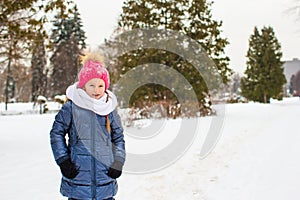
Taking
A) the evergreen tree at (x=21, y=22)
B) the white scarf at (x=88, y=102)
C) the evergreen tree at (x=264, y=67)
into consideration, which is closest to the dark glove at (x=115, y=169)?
the white scarf at (x=88, y=102)

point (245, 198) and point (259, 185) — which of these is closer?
point (245, 198)

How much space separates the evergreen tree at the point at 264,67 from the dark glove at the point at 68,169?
43.6 metres

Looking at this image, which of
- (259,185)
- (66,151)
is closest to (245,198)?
(259,185)

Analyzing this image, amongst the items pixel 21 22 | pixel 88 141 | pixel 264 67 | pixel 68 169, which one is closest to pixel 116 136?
pixel 88 141

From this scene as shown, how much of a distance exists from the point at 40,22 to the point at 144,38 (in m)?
11.8

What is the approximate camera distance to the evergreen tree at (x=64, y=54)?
4455 cm

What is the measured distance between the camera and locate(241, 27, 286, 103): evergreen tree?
4353cm

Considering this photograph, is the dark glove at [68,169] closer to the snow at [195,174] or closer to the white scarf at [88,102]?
the white scarf at [88,102]

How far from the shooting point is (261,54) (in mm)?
44281

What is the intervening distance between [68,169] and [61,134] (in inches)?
12.6

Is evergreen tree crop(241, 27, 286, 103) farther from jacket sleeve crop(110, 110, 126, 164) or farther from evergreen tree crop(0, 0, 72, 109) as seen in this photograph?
jacket sleeve crop(110, 110, 126, 164)

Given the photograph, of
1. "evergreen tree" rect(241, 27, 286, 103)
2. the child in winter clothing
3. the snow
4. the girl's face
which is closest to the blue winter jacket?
the child in winter clothing

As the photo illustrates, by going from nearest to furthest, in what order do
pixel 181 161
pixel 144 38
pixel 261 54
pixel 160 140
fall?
1. pixel 181 161
2. pixel 160 140
3. pixel 144 38
4. pixel 261 54

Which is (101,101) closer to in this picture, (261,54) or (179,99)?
(179,99)
